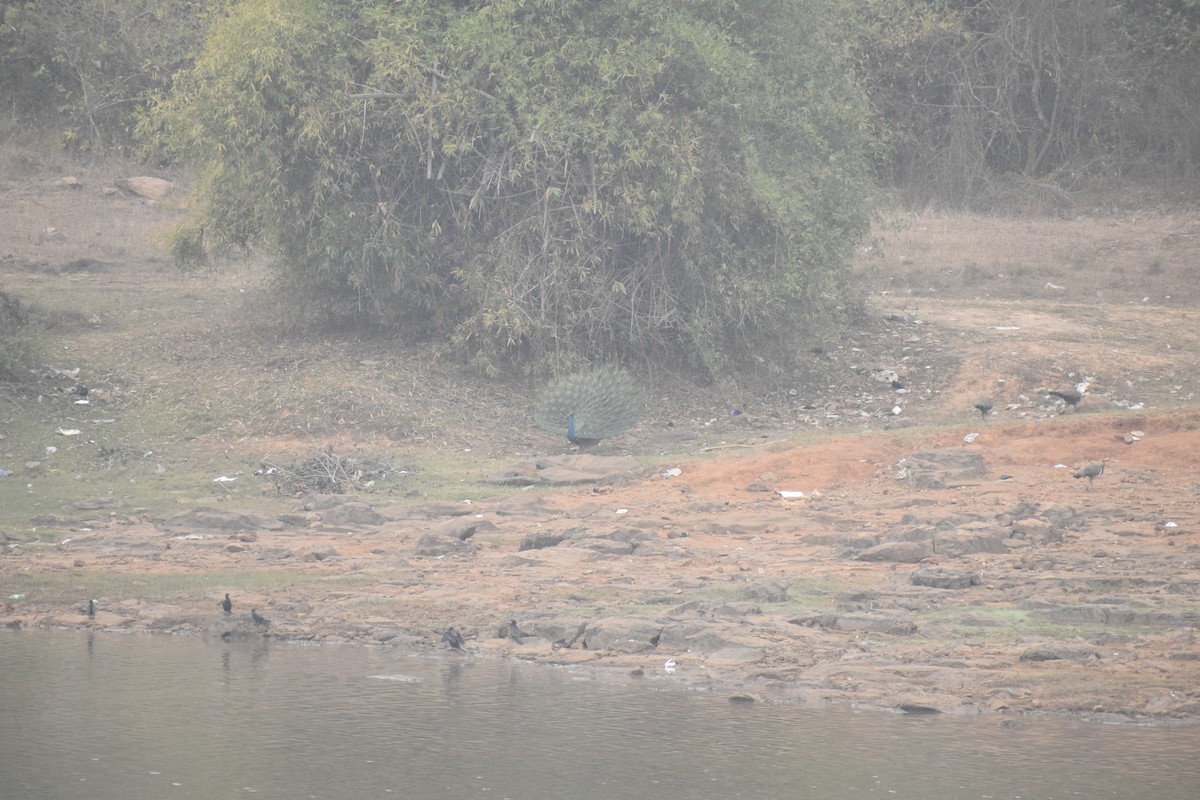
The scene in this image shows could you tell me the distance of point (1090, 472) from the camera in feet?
41.4

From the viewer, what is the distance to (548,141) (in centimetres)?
1587

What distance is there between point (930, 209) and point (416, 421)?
1388cm

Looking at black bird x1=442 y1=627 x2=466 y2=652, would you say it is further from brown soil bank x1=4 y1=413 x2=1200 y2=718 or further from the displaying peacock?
the displaying peacock

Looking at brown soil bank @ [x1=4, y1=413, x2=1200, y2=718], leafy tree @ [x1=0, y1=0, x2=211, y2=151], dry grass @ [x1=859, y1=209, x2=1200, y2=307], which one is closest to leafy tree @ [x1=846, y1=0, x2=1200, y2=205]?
dry grass @ [x1=859, y1=209, x2=1200, y2=307]

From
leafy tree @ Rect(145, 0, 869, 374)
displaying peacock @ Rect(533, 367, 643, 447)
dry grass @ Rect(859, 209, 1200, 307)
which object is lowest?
displaying peacock @ Rect(533, 367, 643, 447)

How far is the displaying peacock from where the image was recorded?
1530cm

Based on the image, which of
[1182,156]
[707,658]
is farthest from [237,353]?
[1182,156]

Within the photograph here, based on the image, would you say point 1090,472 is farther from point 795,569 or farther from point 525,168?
point 525,168

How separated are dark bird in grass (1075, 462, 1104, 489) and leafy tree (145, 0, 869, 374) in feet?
16.3

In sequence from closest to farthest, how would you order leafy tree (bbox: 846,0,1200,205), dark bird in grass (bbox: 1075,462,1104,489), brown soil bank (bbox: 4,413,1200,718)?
1. brown soil bank (bbox: 4,413,1200,718)
2. dark bird in grass (bbox: 1075,462,1104,489)
3. leafy tree (bbox: 846,0,1200,205)

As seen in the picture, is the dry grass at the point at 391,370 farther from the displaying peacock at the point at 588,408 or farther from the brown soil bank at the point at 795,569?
the brown soil bank at the point at 795,569

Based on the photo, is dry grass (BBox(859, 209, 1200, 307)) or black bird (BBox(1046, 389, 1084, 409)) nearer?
black bird (BBox(1046, 389, 1084, 409))

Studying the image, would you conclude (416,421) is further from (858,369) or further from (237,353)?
(858,369)

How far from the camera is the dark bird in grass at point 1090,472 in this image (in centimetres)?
1265
